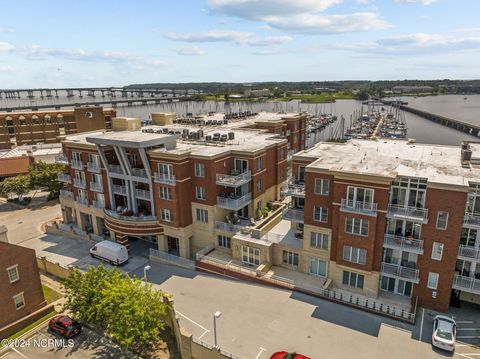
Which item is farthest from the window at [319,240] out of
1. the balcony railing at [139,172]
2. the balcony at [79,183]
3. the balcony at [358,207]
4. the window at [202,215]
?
the balcony at [79,183]

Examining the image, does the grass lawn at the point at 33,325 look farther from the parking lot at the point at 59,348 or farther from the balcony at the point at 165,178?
the balcony at the point at 165,178

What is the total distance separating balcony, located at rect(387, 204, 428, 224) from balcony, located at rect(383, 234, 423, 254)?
190cm

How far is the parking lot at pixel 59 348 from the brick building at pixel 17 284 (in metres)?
2.70

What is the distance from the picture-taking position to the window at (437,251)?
28719 millimetres

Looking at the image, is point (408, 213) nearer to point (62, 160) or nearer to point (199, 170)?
point (199, 170)

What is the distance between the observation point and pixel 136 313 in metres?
26.0

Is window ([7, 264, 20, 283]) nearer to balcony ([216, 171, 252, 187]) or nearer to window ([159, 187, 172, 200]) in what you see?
window ([159, 187, 172, 200])

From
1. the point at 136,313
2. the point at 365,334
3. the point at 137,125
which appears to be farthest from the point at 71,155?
the point at 365,334

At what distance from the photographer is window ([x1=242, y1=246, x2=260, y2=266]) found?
37.3 metres

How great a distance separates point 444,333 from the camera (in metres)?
26.5

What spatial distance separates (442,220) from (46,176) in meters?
60.5

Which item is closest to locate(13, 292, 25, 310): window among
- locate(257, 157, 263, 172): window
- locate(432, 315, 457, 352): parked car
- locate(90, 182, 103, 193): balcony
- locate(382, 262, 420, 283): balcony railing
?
locate(90, 182, 103, 193): balcony

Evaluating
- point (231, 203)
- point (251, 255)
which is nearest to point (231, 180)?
point (231, 203)

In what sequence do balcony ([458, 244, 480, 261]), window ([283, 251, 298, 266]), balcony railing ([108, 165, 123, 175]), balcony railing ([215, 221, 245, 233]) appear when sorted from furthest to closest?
1. balcony railing ([108, 165, 123, 175])
2. balcony railing ([215, 221, 245, 233])
3. window ([283, 251, 298, 266])
4. balcony ([458, 244, 480, 261])
